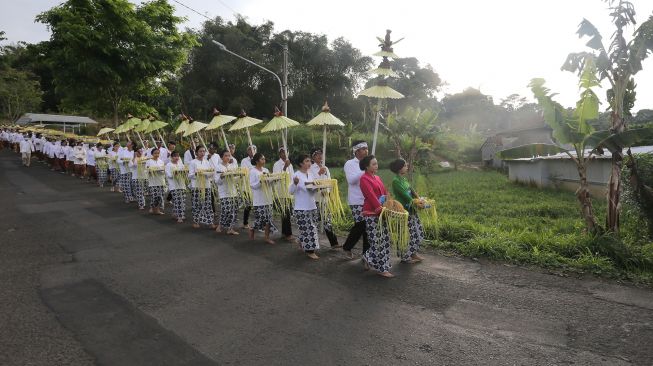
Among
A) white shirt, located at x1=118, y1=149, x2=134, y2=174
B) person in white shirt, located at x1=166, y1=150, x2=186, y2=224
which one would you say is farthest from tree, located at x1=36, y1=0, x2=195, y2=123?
person in white shirt, located at x1=166, y1=150, x2=186, y2=224

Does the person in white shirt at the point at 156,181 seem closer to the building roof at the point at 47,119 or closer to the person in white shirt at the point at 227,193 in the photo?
the person in white shirt at the point at 227,193

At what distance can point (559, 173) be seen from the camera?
15.8 m

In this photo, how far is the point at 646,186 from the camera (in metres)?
7.78

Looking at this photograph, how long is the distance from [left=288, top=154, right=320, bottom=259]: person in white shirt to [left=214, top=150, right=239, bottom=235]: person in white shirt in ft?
6.42

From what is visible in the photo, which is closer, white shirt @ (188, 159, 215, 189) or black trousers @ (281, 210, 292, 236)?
black trousers @ (281, 210, 292, 236)

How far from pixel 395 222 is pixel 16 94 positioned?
4372 cm

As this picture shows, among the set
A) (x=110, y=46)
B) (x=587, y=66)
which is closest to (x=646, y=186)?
(x=587, y=66)

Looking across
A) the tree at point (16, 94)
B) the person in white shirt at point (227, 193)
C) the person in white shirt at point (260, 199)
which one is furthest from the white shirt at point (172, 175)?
the tree at point (16, 94)

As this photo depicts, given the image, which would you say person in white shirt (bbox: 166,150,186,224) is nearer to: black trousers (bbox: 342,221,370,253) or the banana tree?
black trousers (bbox: 342,221,370,253)

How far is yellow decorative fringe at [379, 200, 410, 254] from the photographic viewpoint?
6.13m

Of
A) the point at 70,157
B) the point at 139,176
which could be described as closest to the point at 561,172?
the point at 139,176

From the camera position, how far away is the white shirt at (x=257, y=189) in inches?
326

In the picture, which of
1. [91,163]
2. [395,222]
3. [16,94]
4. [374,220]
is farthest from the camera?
[16,94]

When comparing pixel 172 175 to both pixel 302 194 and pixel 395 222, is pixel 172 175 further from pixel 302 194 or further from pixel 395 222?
pixel 395 222
